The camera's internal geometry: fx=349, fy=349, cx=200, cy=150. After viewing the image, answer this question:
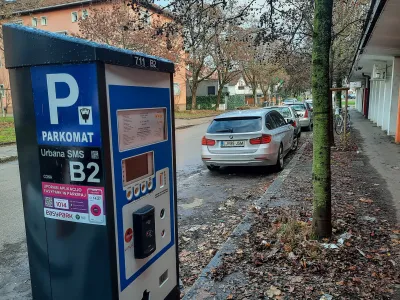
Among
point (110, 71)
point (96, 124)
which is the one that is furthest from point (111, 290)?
point (110, 71)

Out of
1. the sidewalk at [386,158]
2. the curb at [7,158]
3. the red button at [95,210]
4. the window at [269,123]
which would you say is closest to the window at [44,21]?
the curb at [7,158]

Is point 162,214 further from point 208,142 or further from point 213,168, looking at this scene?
point 213,168

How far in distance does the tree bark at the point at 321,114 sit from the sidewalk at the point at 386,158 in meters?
1.71

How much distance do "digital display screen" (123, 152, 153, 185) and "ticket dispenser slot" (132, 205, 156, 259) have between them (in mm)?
202

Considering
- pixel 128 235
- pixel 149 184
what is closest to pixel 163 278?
pixel 128 235

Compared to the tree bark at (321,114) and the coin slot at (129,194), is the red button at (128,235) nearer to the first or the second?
the coin slot at (129,194)

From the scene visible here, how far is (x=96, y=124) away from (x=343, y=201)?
4.97m

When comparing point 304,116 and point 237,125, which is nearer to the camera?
point 237,125

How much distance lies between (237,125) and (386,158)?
4.62m

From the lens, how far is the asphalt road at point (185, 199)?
3.97 meters

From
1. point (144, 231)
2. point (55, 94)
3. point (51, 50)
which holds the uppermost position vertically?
point (51, 50)

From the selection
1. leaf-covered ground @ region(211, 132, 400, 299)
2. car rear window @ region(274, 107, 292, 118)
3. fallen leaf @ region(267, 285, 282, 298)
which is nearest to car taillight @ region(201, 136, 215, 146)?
leaf-covered ground @ region(211, 132, 400, 299)

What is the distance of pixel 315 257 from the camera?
3.57 meters

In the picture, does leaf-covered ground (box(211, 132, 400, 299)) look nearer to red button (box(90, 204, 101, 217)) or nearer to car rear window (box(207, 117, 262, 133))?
red button (box(90, 204, 101, 217))
